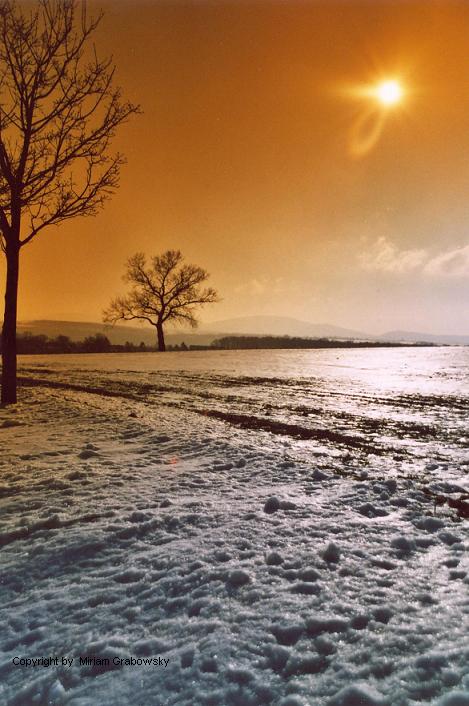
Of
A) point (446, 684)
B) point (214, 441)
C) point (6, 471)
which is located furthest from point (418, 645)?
point (6, 471)

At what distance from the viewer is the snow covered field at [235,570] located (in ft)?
6.34

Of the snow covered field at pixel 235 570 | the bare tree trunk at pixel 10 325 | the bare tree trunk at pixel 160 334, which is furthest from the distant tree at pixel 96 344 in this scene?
the snow covered field at pixel 235 570

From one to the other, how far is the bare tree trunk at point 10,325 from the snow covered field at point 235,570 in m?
4.10

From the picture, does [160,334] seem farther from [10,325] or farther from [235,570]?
[235,570]

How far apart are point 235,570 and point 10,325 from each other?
970cm

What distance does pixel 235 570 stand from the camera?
2.72 m

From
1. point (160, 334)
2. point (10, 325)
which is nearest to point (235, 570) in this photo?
point (10, 325)

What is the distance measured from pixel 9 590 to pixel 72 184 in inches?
417

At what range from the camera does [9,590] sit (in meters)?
2.71

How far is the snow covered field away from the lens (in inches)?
76.0

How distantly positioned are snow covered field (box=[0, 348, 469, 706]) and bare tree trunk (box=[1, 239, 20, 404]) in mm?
4098

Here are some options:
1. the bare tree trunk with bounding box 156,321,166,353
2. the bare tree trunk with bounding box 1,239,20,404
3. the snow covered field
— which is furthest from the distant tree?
the snow covered field

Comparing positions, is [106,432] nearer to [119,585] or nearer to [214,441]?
[214,441]

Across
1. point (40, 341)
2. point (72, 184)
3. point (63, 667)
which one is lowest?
point (63, 667)
